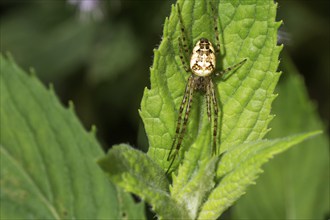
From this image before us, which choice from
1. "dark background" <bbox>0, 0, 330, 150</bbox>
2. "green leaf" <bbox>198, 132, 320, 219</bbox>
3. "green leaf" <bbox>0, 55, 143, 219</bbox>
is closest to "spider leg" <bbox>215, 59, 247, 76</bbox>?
"green leaf" <bbox>198, 132, 320, 219</bbox>

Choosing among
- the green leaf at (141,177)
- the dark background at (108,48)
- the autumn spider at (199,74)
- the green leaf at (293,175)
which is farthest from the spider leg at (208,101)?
the dark background at (108,48)

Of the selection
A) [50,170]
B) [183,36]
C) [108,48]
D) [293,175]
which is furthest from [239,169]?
[108,48]

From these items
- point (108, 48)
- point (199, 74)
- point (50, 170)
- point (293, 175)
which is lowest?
point (293, 175)

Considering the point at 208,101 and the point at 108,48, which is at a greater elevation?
the point at 208,101

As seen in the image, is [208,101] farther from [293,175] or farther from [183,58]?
[293,175]

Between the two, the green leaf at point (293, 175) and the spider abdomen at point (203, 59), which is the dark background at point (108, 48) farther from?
the spider abdomen at point (203, 59)

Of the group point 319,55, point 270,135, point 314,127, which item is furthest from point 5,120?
point 319,55
